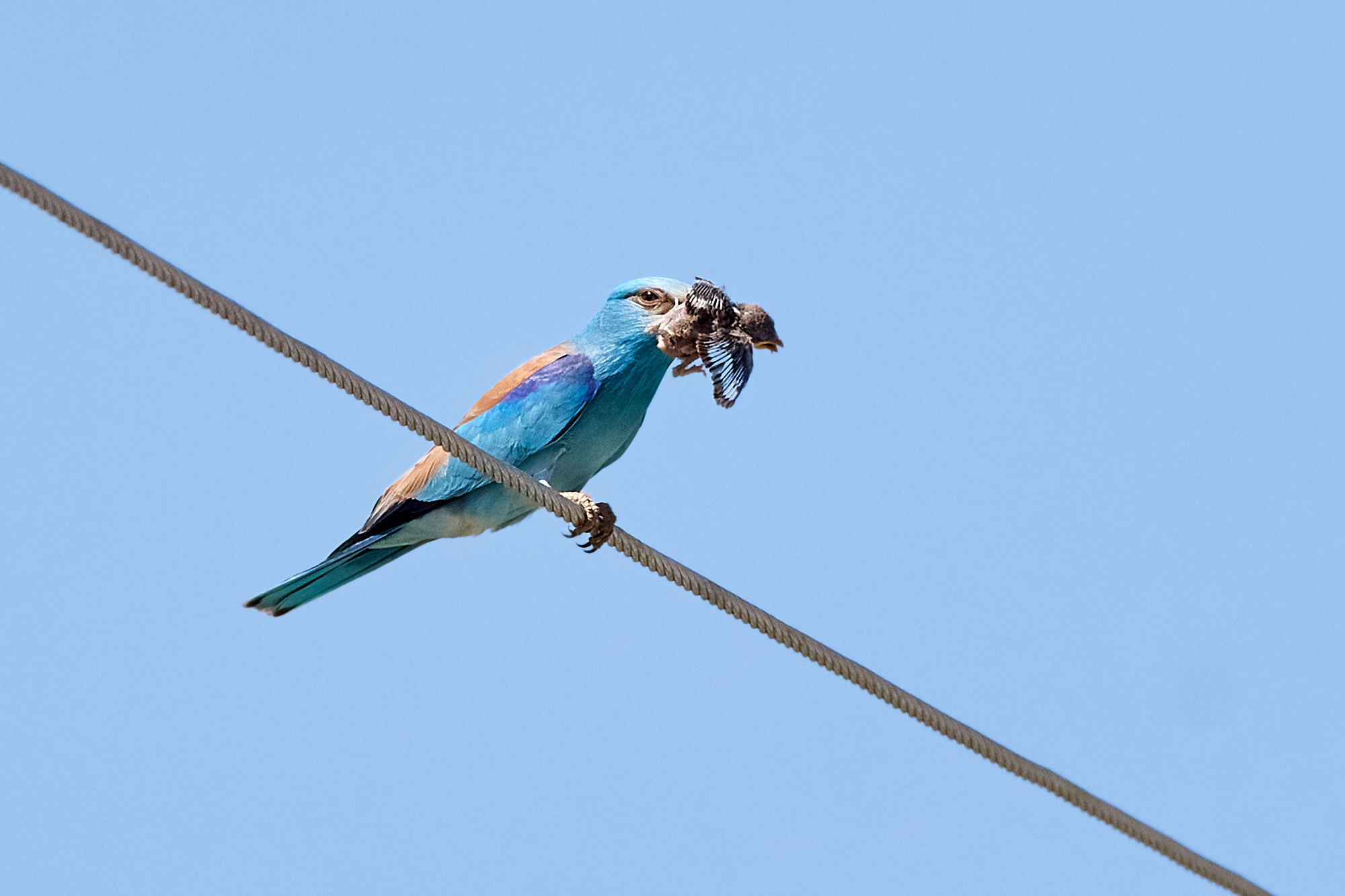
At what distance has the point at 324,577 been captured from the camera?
6.00m

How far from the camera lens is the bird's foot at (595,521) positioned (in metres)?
5.26

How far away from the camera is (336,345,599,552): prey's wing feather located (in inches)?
229

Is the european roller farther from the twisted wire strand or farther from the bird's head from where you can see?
the twisted wire strand

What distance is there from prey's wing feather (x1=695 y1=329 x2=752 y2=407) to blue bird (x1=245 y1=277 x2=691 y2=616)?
39 cm

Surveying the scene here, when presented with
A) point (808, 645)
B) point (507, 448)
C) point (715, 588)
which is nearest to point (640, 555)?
point (715, 588)

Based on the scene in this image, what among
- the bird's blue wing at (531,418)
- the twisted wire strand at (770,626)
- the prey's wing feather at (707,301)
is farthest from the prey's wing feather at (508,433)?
the twisted wire strand at (770,626)

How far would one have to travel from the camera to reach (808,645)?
14.1 feet

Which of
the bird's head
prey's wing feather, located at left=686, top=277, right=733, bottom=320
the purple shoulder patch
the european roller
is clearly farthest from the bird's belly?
prey's wing feather, located at left=686, top=277, right=733, bottom=320

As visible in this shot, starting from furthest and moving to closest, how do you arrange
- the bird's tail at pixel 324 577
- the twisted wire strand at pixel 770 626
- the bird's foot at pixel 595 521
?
1. the bird's tail at pixel 324 577
2. the bird's foot at pixel 595 521
3. the twisted wire strand at pixel 770 626

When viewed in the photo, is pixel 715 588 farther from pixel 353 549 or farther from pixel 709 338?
pixel 353 549

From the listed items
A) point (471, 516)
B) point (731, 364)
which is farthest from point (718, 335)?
point (471, 516)

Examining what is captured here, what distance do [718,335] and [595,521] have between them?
0.77 m

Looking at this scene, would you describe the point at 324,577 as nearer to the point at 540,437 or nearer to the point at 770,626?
the point at 540,437

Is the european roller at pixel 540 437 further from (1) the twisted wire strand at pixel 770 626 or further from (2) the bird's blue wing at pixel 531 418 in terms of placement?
(1) the twisted wire strand at pixel 770 626
